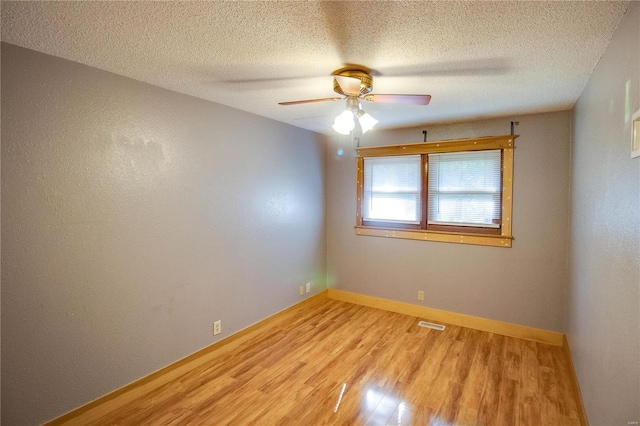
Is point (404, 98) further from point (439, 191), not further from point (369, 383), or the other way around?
point (369, 383)

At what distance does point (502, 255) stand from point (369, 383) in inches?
84.0

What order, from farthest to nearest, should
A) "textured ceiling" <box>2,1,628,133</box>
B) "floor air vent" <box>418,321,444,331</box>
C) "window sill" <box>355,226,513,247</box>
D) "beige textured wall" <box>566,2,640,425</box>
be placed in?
"floor air vent" <box>418,321,444,331</box>
"window sill" <box>355,226,513,247</box>
"textured ceiling" <box>2,1,628,133</box>
"beige textured wall" <box>566,2,640,425</box>

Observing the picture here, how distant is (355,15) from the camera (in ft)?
5.12

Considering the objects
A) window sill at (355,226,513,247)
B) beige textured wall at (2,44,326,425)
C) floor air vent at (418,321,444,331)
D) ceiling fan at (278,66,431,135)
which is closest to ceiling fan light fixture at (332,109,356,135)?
ceiling fan at (278,66,431,135)

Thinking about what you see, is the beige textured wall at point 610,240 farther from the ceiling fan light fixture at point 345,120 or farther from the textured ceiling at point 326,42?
the ceiling fan light fixture at point 345,120

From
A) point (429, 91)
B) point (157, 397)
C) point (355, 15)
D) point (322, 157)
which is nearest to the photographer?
point (355, 15)

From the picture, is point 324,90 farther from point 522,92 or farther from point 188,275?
point 188,275

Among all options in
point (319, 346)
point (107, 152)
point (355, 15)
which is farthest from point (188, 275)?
point (355, 15)

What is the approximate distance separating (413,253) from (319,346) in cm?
171

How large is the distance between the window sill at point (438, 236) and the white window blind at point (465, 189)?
0.48 ft

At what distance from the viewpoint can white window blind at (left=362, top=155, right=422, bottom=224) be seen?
423cm

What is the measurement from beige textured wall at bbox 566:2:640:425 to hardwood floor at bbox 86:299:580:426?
463mm

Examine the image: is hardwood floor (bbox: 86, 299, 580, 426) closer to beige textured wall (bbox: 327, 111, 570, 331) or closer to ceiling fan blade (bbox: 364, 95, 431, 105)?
beige textured wall (bbox: 327, 111, 570, 331)

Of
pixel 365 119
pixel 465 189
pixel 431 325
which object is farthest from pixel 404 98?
pixel 431 325
